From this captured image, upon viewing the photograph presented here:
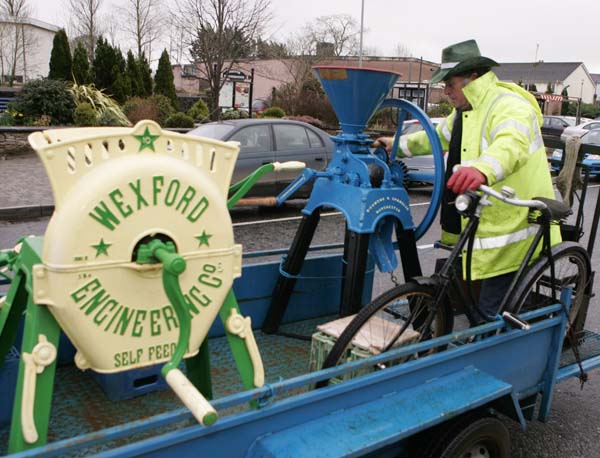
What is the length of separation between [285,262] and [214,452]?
1993 millimetres

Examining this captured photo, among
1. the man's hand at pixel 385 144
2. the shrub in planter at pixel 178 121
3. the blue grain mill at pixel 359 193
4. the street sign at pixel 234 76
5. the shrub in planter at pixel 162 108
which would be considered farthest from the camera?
the street sign at pixel 234 76

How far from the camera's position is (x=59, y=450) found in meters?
1.63

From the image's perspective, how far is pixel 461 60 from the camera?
3.38 meters

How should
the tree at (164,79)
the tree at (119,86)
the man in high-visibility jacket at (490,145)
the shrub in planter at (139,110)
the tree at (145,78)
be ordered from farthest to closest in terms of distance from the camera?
1. the tree at (164,79)
2. the tree at (145,78)
3. the tree at (119,86)
4. the shrub in planter at (139,110)
5. the man in high-visibility jacket at (490,145)

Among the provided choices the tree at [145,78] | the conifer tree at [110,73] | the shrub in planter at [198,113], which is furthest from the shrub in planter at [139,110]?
the tree at [145,78]

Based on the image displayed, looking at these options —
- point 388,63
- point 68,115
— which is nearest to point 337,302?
point 68,115

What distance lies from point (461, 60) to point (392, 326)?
1543mm

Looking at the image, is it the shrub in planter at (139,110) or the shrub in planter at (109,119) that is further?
the shrub in planter at (139,110)

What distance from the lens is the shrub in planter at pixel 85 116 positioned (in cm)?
1733

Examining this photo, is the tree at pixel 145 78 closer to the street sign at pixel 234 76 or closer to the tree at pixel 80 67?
the tree at pixel 80 67

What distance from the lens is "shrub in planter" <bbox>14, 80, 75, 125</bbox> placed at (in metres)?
17.7

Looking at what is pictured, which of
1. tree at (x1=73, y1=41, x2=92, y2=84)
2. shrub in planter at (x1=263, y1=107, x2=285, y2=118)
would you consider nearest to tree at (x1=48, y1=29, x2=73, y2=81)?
tree at (x1=73, y1=41, x2=92, y2=84)

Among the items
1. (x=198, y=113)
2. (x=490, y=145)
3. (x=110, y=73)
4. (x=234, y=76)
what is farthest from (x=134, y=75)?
(x=490, y=145)

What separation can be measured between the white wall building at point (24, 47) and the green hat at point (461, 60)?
27568 millimetres
